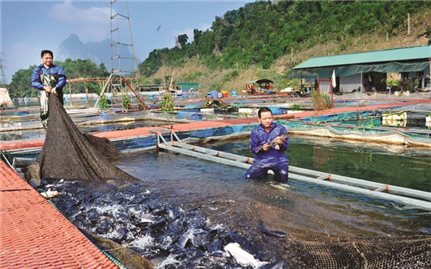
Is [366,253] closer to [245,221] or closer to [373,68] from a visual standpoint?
[245,221]

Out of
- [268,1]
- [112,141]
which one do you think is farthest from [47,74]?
[268,1]

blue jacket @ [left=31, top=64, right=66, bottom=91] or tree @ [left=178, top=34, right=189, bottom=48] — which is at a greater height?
tree @ [left=178, top=34, right=189, bottom=48]

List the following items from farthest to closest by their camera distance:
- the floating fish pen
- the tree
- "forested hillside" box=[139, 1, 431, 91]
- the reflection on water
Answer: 1. the tree
2. "forested hillside" box=[139, 1, 431, 91]
3. the reflection on water
4. the floating fish pen

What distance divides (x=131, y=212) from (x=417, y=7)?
43906 millimetres

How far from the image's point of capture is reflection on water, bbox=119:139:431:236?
173 inches

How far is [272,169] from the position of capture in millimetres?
5762

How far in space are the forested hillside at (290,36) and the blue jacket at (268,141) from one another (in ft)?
100

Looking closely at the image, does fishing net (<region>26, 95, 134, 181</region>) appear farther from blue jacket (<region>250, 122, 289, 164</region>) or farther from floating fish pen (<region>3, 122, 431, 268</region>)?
blue jacket (<region>250, 122, 289, 164</region>)

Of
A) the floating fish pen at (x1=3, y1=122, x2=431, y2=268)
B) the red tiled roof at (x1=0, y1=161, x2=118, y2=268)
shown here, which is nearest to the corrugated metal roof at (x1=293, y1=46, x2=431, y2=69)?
the floating fish pen at (x1=3, y1=122, x2=431, y2=268)

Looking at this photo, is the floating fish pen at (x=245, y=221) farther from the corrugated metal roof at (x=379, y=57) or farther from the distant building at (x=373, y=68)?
the corrugated metal roof at (x=379, y=57)

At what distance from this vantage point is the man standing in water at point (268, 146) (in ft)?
17.3

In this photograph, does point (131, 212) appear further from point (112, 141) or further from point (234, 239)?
point (112, 141)

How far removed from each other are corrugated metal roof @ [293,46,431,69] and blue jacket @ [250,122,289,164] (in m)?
23.5

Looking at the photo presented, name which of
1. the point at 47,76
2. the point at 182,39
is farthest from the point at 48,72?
the point at 182,39
